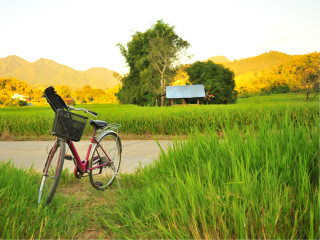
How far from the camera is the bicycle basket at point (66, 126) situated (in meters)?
3.08

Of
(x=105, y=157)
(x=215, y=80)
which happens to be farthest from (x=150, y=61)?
(x=105, y=157)

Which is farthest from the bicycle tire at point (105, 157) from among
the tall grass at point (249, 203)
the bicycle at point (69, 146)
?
the tall grass at point (249, 203)

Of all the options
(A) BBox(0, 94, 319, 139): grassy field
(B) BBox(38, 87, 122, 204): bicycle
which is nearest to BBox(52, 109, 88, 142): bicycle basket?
(B) BBox(38, 87, 122, 204): bicycle

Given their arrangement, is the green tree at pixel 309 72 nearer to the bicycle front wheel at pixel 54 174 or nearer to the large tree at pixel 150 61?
the large tree at pixel 150 61

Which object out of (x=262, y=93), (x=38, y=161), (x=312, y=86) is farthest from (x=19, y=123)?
(x=262, y=93)

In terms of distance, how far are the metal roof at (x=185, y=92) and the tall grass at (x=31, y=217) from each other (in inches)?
1139

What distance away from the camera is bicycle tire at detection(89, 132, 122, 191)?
4.05 metres

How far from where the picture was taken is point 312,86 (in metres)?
36.2

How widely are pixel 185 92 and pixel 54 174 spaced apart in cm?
2965

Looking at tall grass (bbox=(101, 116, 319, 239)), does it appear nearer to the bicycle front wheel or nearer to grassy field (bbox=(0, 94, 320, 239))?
grassy field (bbox=(0, 94, 320, 239))

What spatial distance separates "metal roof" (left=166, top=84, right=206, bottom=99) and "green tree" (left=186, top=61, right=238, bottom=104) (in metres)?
4.00

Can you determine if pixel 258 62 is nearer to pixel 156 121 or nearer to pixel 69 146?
pixel 156 121

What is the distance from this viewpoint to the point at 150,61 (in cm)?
4159

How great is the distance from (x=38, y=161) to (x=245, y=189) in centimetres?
567
